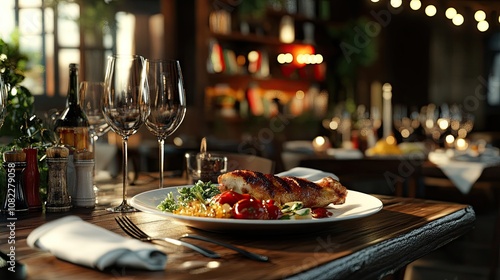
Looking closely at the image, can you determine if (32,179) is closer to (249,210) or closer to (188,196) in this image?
(188,196)

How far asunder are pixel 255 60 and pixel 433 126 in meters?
2.44

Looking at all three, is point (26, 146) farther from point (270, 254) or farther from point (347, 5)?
point (347, 5)

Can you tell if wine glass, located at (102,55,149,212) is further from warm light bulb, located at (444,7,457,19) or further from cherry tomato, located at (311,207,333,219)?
warm light bulb, located at (444,7,457,19)

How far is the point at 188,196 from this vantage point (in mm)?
1064

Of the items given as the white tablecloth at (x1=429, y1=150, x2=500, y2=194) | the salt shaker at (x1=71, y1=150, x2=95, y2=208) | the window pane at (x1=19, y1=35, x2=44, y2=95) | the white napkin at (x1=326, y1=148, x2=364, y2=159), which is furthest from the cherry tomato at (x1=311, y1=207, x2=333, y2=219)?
the window pane at (x1=19, y1=35, x2=44, y2=95)

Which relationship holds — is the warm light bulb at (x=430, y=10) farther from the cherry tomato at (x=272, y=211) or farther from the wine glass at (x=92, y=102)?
the cherry tomato at (x=272, y=211)

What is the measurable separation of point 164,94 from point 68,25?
164 inches

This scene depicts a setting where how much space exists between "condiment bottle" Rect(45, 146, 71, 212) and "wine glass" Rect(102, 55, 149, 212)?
0.39ft

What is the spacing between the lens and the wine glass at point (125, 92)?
1079mm

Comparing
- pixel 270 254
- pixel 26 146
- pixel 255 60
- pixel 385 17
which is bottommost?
pixel 270 254

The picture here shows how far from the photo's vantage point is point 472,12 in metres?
4.85

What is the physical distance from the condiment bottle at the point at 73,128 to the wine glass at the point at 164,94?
0.19 meters

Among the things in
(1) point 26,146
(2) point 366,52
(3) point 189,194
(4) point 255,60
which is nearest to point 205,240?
(3) point 189,194

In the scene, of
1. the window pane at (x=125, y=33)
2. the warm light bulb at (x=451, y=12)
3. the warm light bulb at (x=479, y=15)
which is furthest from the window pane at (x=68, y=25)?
the warm light bulb at (x=479, y=15)
